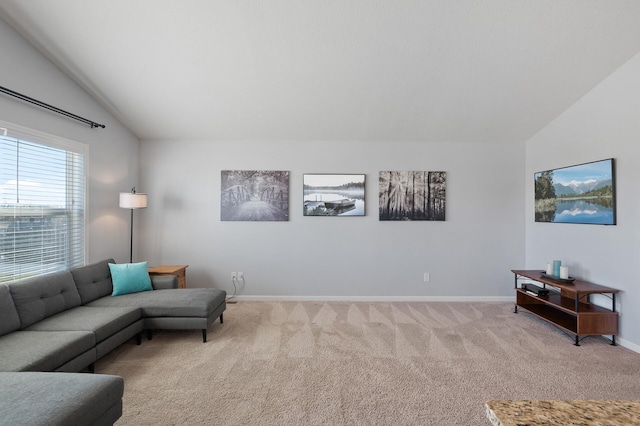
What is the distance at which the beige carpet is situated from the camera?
6.71 ft

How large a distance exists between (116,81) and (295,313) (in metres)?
3.51

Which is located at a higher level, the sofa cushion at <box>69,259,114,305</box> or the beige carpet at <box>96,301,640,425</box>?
the sofa cushion at <box>69,259,114,305</box>

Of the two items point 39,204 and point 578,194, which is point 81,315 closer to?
point 39,204

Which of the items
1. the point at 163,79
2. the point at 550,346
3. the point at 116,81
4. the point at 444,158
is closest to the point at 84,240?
the point at 116,81

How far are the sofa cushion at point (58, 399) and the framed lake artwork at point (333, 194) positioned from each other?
3.21 metres

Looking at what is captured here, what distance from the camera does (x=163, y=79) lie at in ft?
10.9

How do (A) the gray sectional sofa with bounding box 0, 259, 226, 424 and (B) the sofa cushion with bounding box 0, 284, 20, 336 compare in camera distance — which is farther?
(B) the sofa cushion with bounding box 0, 284, 20, 336

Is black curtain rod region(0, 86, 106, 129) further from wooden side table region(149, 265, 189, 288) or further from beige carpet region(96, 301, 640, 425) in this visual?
beige carpet region(96, 301, 640, 425)

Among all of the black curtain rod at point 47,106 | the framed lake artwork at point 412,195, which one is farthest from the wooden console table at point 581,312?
the black curtain rod at point 47,106

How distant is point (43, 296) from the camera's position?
2686 millimetres

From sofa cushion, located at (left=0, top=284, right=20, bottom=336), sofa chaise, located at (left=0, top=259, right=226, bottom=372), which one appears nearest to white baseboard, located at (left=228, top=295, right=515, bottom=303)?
sofa chaise, located at (left=0, top=259, right=226, bottom=372)

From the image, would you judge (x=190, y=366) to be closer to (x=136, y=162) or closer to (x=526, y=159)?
(x=136, y=162)

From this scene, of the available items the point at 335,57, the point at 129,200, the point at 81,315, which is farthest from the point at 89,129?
the point at 335,57

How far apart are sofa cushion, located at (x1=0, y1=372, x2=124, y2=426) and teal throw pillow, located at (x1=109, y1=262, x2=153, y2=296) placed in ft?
5.69
